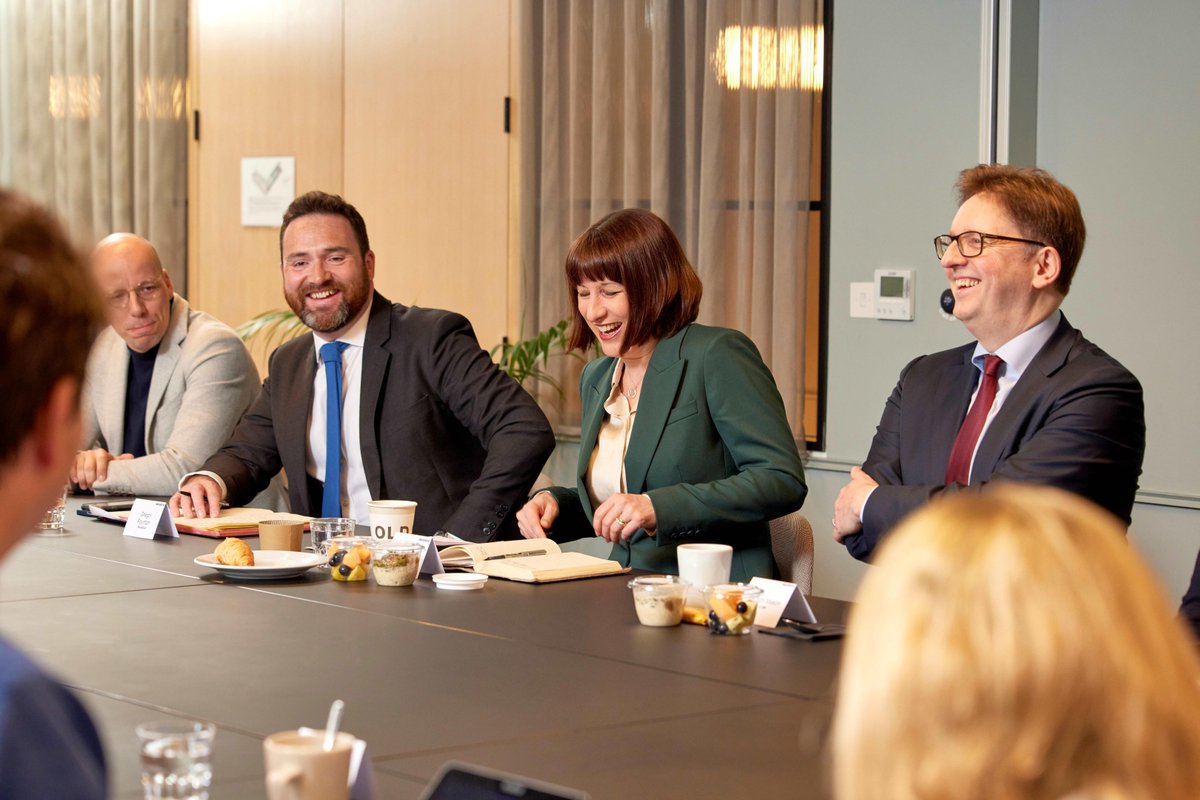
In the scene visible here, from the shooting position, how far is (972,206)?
2.86m

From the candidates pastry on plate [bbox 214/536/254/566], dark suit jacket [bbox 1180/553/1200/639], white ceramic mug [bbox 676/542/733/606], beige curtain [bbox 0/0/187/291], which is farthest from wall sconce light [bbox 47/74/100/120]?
dark suit jacket [bbox 1180/553/1200/639]

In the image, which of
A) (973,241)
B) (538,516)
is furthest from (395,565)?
(973,241)

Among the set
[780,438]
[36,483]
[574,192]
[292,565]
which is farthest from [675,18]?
[36,483]

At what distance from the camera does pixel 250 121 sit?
6.55 meters

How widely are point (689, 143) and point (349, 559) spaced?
288 centimetres

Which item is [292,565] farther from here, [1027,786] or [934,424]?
[1027,786]

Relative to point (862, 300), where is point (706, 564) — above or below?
below

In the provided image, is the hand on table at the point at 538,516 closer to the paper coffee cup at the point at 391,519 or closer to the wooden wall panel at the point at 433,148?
the paper coffee cup at the point at 391,519

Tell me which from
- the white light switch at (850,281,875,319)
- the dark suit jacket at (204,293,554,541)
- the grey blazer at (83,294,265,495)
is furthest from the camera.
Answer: the white light switch at (850,281,875,319)

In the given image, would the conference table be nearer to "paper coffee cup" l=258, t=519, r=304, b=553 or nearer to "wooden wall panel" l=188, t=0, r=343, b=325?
"paper coffee cup" l=258, t=519, r=304, b=553

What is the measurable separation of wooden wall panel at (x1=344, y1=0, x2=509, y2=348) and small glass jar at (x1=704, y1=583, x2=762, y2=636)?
12.1ft

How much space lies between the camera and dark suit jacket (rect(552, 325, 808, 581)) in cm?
300

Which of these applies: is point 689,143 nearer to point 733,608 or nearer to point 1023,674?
point 733,608

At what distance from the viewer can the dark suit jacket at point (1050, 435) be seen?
2629mm
